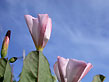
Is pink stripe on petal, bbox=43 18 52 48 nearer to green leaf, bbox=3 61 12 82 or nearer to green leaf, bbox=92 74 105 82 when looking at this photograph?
green leaf, bbox=3 61 12 82

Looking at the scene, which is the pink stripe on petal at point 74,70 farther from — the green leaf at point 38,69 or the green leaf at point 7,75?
the green leaf at point 7,75

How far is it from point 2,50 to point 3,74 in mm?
110

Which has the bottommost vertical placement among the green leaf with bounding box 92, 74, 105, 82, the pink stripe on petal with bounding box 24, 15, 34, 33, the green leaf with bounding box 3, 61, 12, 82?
the green leaf with bounding box 92, 74, 105, 82

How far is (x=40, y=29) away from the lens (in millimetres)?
501

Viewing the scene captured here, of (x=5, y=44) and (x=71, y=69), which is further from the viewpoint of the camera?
(x=5, y=44)

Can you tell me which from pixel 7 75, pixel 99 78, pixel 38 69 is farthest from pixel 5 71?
pixel 99 78

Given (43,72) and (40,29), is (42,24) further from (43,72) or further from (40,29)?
(43,72)

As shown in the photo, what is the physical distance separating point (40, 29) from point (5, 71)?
168mm

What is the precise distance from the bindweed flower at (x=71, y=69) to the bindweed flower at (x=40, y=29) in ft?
0.27

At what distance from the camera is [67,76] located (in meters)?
0.47

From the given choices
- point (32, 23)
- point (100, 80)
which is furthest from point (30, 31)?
point (100, 80)

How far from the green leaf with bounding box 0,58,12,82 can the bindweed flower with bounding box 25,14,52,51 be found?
4.4 inches

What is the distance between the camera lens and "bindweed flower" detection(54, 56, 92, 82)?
459 mm

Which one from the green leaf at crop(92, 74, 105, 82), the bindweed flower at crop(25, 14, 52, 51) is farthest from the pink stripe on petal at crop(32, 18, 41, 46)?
the green leaf at crop(92, 74, 105, 82)
